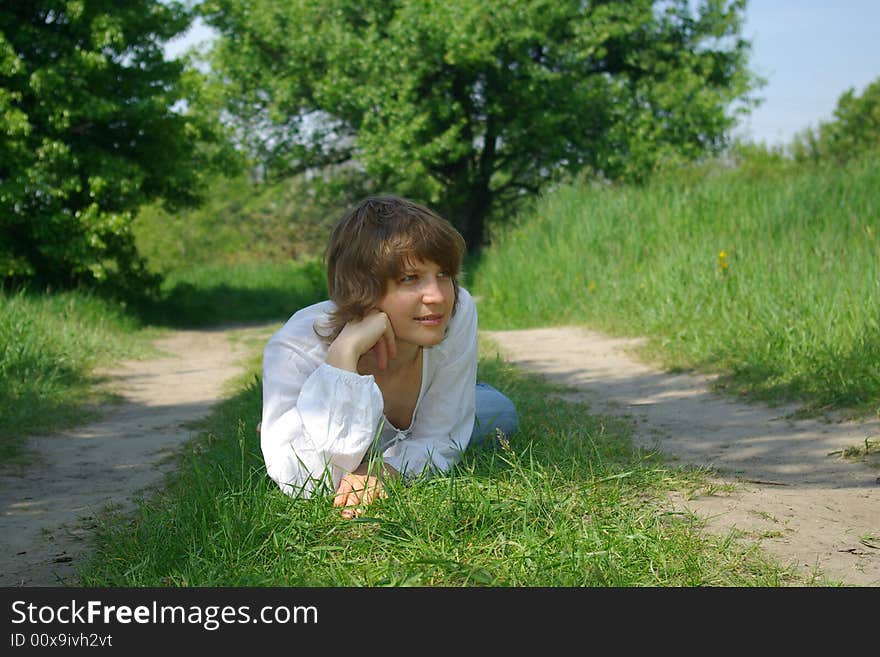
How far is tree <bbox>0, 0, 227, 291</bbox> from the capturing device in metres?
11.0

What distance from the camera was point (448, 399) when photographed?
3.44 meters

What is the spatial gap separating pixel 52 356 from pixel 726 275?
19.2ft

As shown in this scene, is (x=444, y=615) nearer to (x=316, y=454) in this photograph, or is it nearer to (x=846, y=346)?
(x=316, y=454)

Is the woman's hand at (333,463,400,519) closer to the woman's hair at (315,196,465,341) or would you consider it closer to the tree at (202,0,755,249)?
the woman's hair at (315,196,465,341)

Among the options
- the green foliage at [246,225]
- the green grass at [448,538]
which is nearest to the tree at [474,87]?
the green foliage at [246,225]

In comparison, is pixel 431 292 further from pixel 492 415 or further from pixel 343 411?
pixel 492 415

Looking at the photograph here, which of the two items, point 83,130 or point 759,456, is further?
point 83,130

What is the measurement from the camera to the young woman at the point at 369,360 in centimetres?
297

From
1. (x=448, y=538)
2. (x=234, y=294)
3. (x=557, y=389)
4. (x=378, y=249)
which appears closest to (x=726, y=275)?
(x=557, y=389)

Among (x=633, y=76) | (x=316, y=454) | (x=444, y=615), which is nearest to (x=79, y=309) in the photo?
(x=316, y=454)

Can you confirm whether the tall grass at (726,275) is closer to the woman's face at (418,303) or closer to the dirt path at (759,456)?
the dirt path at (759,456)

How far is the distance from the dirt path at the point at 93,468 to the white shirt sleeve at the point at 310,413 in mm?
753

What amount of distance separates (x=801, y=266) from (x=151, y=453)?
5292 mm

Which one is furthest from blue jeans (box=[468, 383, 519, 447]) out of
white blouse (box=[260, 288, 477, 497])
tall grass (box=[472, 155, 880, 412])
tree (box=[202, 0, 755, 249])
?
tree (box=[202, 0, 755, 249])
